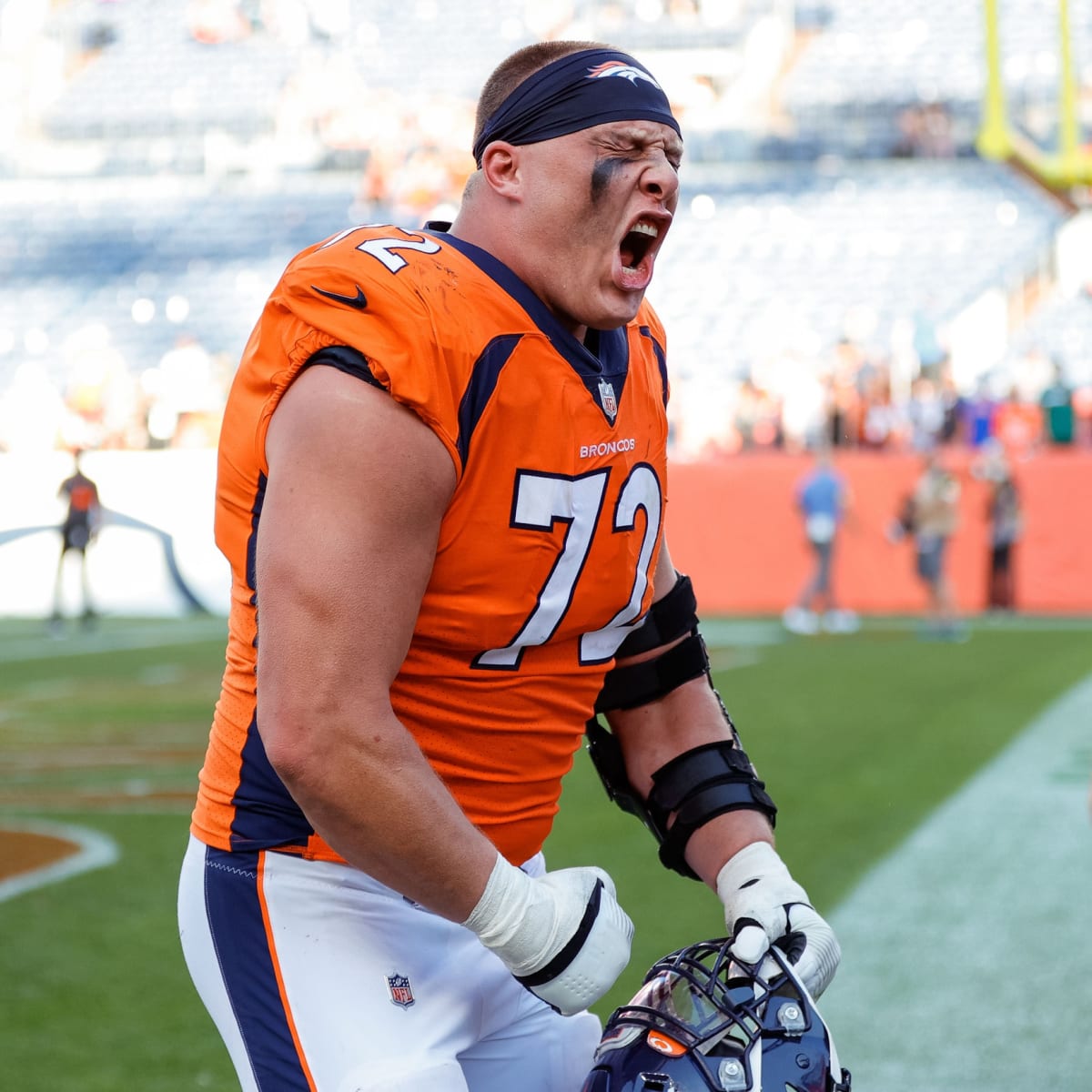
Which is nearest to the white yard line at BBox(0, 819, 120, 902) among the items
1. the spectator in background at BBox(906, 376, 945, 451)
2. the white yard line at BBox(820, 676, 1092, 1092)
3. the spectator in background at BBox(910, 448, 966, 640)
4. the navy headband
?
the white yard line at BBox(820, 676, 1092, 1092)

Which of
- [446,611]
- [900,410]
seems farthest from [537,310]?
[900,410]

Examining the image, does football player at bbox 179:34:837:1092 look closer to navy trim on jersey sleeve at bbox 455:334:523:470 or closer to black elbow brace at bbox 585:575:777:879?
navy trim on jersey sleeve at bbox 455:334:523:470

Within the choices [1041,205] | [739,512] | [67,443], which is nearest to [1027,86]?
[1041,205]

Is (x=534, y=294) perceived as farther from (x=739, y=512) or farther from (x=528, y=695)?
(x=739, y=512)

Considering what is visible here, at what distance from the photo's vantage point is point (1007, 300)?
20.6 metres

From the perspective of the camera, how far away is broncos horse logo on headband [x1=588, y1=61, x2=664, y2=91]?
194 cm

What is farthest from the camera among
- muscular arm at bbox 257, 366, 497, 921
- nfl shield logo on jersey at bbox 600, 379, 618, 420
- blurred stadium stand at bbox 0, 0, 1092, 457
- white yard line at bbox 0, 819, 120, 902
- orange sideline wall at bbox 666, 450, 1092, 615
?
blurred stadium stand at bbox 0, 0, 1092, 457

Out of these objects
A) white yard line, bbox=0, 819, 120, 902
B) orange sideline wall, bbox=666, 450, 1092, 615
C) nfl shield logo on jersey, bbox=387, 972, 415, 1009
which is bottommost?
orange sideline wall, bbox=666, 450, 1092, 615

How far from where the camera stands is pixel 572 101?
192 centimetres

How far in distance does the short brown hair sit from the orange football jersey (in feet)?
0.58

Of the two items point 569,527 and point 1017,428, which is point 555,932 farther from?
point 1017,428

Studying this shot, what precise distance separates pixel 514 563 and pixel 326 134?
965 inches

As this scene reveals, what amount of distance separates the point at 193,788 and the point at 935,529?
9200 millimetres

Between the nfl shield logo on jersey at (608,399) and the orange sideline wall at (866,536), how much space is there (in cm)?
1551
